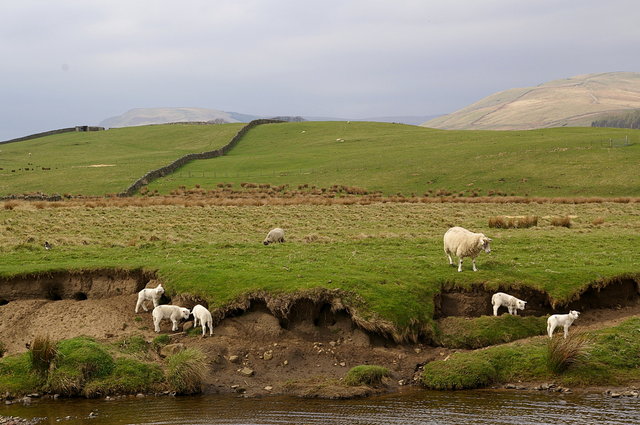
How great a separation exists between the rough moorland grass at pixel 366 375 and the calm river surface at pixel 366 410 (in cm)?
71

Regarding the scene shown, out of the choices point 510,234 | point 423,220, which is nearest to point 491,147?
point 423,220

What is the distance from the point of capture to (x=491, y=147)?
100625 mm

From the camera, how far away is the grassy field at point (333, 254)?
66.9ft

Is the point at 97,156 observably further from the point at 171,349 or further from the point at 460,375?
the point at 460,375

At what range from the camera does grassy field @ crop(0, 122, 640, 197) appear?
77438mm

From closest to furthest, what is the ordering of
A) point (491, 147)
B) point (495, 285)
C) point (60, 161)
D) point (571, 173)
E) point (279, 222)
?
point (495, 285) < point (279, 222) < point (571, 173) < point (491, 147) < point (60, 161)

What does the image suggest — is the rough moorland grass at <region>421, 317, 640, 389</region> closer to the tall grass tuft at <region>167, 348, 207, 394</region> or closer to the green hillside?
the tall grass tuft at <region>167, 348, 207, 394</region>

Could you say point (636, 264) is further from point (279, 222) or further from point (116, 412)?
point (279, 222)

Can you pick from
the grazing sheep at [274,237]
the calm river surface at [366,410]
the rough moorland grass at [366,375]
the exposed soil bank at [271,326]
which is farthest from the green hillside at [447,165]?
the calm river surface at [366,410]

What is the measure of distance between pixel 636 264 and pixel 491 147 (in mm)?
80183

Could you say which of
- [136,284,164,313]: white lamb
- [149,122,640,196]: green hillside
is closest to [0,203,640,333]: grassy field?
[136,284,164,313]: white lamb

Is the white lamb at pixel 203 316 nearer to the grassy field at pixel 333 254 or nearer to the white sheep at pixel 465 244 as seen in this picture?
the grassy field at pixel 333 254

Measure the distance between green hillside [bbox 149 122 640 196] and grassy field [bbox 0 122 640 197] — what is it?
0.15 m

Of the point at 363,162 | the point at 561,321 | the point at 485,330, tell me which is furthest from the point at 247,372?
the point at 363,162
